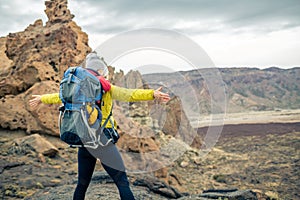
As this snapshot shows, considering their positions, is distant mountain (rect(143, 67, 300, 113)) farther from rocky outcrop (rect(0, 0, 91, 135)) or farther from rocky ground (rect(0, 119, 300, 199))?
rocky outcrop (rect(0, 0, 91, 135))

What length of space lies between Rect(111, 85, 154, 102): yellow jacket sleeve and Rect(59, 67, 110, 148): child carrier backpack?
0.19 metres

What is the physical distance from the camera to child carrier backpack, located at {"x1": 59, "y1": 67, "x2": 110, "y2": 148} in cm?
330

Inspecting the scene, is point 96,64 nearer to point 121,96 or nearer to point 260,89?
point 121,96

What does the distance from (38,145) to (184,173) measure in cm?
822

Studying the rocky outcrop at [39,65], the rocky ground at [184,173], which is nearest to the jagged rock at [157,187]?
the rocky ground at [184,173]

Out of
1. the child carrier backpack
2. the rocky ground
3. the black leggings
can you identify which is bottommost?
the rocky ground

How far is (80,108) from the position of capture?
329 centimetres

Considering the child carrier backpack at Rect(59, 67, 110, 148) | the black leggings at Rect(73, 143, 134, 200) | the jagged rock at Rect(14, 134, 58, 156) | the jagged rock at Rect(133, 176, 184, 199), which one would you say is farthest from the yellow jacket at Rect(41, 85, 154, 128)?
the jagged rock at Rect(14, 134, 58, 156)

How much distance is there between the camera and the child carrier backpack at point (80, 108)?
330cm

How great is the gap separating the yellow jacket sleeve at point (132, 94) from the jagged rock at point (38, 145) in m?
6.02

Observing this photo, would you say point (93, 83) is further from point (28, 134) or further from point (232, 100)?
point (232, 100)

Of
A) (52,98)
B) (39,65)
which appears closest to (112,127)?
(52,98)

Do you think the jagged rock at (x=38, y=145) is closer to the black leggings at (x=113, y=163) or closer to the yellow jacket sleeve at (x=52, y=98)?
the yellow jacket sleeve at (x=52, y=98)

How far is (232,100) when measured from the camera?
9944 centimetres
